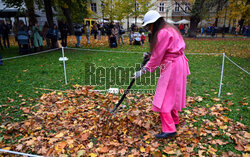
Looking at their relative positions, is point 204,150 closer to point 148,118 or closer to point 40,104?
point 148,118

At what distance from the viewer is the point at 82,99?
15.8ft

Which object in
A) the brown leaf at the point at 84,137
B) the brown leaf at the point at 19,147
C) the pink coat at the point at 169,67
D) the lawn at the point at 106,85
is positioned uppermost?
the pink coat at the point at 169,67

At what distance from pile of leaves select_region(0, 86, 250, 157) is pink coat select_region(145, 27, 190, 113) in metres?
0.73

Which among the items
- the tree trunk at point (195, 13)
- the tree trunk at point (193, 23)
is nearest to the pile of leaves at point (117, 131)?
the tree trunk at point (195, 13)

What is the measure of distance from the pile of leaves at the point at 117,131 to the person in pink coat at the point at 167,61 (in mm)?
641

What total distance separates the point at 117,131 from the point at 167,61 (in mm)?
1672

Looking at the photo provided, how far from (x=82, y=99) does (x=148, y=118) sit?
2.02 m

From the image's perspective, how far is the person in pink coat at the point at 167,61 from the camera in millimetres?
2631

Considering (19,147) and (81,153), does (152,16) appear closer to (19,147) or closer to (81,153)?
(81,153)

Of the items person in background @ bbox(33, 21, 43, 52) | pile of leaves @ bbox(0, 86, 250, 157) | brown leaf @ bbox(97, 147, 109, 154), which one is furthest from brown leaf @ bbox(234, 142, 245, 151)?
person in background @ bbox(33, 21, 43, 52)

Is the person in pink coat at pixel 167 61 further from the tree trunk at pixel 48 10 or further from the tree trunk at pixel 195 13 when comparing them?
the tree trunk at pixel 195 13

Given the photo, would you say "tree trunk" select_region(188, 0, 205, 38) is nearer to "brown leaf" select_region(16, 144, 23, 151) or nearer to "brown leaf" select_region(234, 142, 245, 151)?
"brown leaf" select_region(234, 142, 245, 151)

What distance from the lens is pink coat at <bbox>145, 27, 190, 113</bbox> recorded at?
2619mm

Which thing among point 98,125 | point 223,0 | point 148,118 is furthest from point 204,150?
point 223,0
